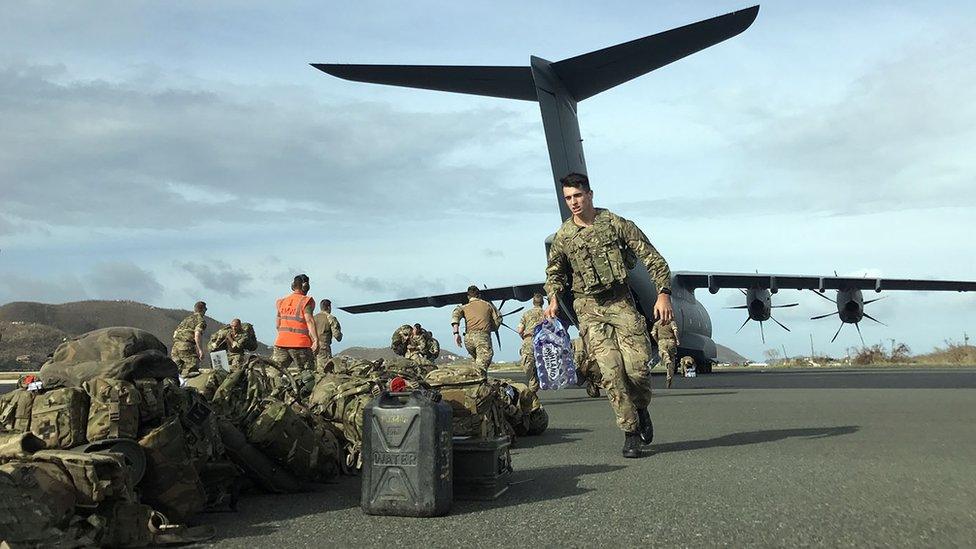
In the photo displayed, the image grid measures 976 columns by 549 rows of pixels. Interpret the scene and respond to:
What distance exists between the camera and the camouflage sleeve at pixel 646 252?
20.9ft

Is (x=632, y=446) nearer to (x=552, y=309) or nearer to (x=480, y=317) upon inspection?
(x=552, y=309)

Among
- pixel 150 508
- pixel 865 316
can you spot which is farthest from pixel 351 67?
pixel 865 316

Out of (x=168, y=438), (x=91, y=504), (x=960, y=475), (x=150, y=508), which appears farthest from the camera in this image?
(x=960, y=475)

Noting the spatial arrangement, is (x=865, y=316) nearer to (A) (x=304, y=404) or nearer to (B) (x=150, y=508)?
(A) (x=304, y=404)

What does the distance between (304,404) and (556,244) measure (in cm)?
248

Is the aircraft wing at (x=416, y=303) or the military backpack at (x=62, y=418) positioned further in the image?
the aircraft wing at (x=416, y=303)

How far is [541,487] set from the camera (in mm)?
4922

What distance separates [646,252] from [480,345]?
7077 mm

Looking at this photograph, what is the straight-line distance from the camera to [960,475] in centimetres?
506

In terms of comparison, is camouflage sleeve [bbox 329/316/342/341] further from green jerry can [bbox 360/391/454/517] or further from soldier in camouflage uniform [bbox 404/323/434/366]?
green jerry can [bbox 360/391/454/517]

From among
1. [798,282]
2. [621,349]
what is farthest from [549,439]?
[798,282]

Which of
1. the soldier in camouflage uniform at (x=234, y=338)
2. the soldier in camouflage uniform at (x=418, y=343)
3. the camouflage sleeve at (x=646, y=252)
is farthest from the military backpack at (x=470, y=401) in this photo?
the soldier in camouflage uniform at (x=418, y=343)

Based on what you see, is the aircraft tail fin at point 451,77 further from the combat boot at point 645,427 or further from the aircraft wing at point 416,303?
Result: the aircraft wing at point 416,303

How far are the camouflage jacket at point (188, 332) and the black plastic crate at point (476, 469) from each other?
11303 millimetres
